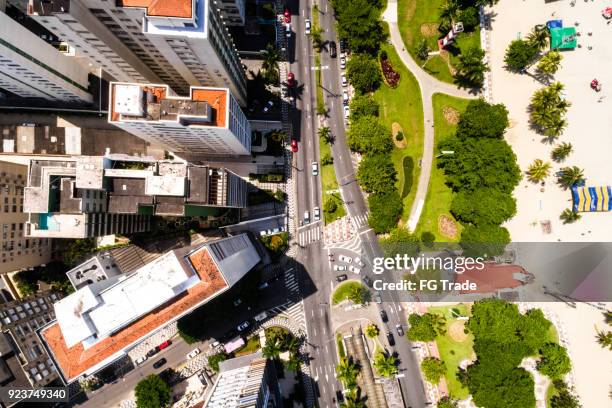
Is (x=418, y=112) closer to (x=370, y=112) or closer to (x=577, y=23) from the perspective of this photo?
(x=370, y=112)

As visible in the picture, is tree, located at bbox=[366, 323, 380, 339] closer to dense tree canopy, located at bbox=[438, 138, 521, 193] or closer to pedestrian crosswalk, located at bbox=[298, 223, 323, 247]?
pedestrian crosswalk, located at bbox=[298, 223, 323, 247]

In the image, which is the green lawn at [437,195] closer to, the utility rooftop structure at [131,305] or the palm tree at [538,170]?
the palm tree at [538,170]

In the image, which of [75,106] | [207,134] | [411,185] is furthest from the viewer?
[411,185]

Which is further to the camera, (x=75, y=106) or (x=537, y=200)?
(x=537, y=200)

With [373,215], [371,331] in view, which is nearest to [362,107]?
[373,215]

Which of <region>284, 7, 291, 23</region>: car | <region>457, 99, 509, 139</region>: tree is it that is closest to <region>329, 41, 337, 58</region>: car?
<region>284, 7, 291, 23</region>: car

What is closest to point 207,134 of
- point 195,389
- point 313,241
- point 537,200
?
point 313,241

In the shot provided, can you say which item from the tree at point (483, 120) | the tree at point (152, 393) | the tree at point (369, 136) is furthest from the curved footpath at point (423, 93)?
the tree at point (152, 393)
